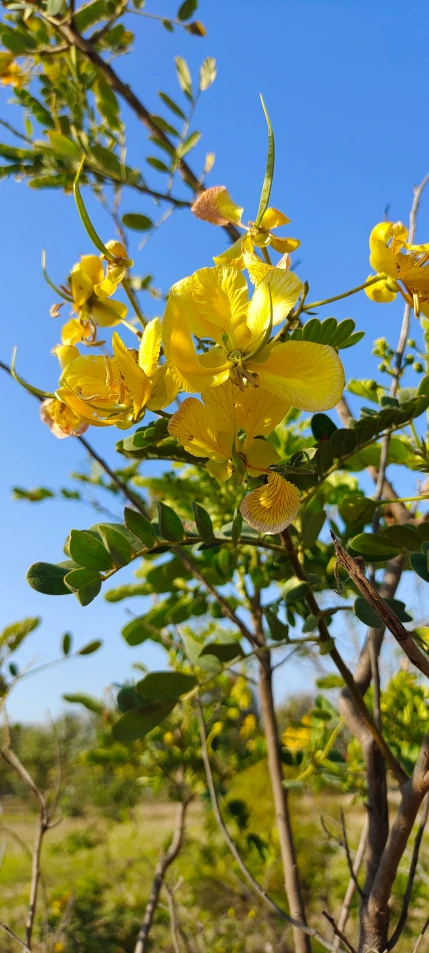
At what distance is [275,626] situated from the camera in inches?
25.3

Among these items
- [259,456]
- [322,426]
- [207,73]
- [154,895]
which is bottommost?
[154,895]

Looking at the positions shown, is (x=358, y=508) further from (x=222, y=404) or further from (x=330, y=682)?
(x=330, y=682)

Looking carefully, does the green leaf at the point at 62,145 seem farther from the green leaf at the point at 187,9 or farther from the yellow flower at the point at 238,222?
the green leaf at the point at 187,9

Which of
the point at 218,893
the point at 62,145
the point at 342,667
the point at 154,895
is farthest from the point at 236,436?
the point at 218,893

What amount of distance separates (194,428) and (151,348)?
6 centimetres

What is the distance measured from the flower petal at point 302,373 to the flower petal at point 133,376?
0.08m

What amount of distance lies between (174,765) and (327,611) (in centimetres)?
164

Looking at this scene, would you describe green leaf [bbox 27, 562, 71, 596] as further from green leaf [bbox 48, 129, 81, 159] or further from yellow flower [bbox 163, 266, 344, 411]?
green leaf [bbox 48, 129, 81, 159]

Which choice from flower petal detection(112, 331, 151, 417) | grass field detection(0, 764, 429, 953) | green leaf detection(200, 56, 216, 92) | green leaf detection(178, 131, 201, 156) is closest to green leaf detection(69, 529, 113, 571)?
flower petal detection(112, 331, 151, 417)

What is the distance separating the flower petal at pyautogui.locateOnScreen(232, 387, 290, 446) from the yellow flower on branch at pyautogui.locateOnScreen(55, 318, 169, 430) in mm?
51

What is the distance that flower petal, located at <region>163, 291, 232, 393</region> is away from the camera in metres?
0.42

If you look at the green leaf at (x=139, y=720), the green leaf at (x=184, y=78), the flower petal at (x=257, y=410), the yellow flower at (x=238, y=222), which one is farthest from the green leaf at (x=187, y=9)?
the green leaf at (x=139, y=720)

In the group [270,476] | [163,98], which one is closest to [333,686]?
[270,476]

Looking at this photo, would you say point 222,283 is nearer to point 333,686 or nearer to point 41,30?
point 333,686
